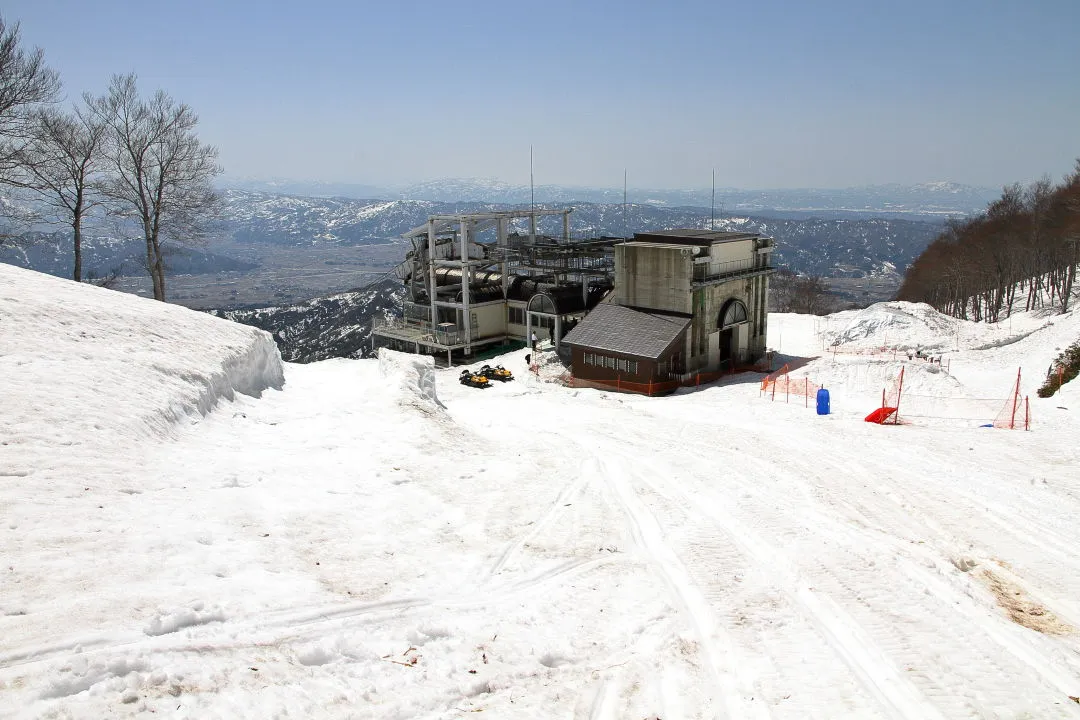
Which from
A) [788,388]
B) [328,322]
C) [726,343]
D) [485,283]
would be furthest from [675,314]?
[328,322]

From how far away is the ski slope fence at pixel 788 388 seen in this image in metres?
31.8

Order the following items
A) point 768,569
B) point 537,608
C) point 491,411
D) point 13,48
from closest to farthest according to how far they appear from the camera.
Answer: point 537,608 < point 768,569 < point 13,48 < point 491,411

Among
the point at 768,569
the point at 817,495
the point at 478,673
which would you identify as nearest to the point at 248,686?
the point at 478,673

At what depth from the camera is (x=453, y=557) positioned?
10.8 metres

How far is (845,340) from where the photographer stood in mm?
46125

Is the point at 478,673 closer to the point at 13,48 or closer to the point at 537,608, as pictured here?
the point at 537,608

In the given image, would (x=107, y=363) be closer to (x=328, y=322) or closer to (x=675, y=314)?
(x=675, y=314)

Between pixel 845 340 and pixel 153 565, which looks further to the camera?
pixel 845 340

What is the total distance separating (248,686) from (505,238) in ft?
165

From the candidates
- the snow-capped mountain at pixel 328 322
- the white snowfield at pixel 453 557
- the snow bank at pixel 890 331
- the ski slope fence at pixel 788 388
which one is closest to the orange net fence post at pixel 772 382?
the ski slope fence at pixel 788 388

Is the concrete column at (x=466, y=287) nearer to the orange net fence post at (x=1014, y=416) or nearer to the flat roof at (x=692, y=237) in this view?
the flat roof at (x=692, y=237)

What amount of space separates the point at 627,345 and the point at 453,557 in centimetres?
2781

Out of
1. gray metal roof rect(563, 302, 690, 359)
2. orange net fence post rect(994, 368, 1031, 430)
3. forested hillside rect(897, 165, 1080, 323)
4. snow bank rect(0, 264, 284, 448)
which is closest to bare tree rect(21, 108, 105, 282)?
snow bank rect(0, 264, 284, 448)

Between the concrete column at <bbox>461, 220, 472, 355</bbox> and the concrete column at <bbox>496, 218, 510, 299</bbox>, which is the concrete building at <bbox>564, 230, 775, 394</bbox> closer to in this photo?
the concrete column at <bbox>461, 220, 472, 355</bbox>
